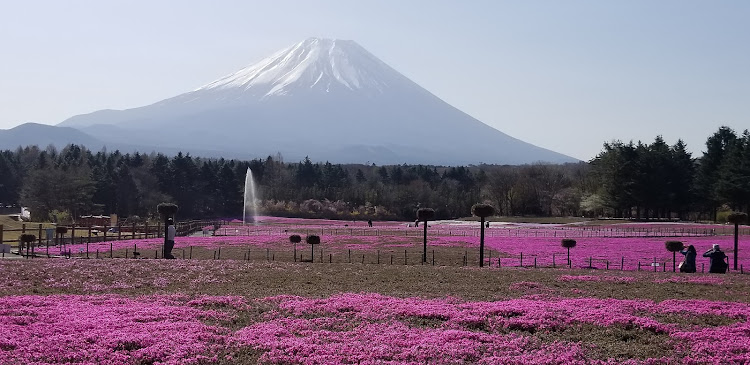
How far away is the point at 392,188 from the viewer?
13675 cm

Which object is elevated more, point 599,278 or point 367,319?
point 599,278

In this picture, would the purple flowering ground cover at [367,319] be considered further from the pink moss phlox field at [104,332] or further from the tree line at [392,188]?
the tree line at [392,188]

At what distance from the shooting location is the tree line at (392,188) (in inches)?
3816

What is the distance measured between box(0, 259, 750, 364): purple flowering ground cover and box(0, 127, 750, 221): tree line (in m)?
72.5

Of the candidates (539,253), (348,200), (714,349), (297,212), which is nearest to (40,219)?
(297,212)

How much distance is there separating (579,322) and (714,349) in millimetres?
3195

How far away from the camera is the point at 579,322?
1625 centimetres

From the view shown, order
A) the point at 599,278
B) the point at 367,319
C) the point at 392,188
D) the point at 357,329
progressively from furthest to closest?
1. the point at 392,188
2. the point at 599,278
3. the point at 367,319
4. the point at 357,329

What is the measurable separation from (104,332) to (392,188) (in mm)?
122441

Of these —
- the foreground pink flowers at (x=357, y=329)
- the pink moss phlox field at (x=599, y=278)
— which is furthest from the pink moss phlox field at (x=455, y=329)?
the pink moss phlox field at (x=599, y=278)

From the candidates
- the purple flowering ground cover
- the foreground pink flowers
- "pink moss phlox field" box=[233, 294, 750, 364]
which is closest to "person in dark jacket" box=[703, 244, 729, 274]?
the purple flowering ground cover

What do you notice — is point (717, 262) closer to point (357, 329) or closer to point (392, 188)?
point (357, 329)

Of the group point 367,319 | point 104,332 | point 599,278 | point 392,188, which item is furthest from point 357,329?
point 392,188

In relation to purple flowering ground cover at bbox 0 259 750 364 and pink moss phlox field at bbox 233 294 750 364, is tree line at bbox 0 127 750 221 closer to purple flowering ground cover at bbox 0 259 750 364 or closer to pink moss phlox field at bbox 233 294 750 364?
purple flowering ground cover at bbox 0 259 750 364
